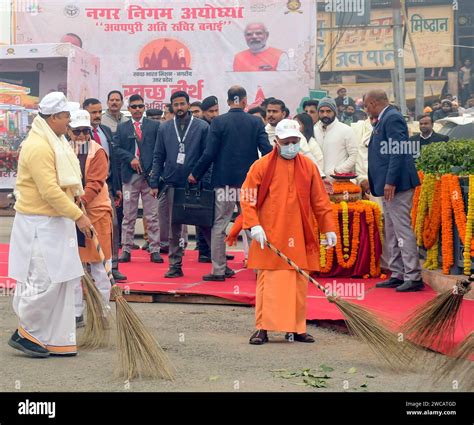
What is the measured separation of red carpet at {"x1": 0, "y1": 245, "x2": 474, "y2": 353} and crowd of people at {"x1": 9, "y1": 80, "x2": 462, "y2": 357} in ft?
0.65

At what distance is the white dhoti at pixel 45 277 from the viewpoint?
777cm

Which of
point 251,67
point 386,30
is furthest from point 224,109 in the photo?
point 386,30

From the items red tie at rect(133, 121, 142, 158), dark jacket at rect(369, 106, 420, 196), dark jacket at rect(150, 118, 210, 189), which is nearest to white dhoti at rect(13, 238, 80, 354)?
dark jacket at rect(369, 106, 420, 196)

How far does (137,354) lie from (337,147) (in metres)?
5.41

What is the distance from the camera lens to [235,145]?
1107 centimetres

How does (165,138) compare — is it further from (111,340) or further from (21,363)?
(21,363)

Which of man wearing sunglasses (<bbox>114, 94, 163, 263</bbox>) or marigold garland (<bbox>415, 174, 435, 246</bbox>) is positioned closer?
marigold garland (<bbox>415, 174, 435, 246</bbox>)

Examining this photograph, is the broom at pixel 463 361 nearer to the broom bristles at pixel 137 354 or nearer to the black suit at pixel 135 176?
the broom bristles at pixel 137 354

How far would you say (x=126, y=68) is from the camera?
20.0 metres

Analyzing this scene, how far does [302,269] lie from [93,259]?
5.61 feet

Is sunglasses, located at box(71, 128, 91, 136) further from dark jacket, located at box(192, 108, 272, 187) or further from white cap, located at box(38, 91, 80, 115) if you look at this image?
dark jacket, located at box(192, 108, 272, 187)

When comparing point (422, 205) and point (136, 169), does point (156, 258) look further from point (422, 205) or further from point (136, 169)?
point (422, 205)

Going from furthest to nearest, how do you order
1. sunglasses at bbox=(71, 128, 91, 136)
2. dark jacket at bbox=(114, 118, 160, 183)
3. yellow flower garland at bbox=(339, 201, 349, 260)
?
dark jacket at bbox=(114, 118, 160, 183), yellow flower garland at bbox=(339, 201, 349, 260), sunglasses at bbox=(71, 128, 91, 136)

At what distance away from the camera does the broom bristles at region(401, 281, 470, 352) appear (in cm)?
740
